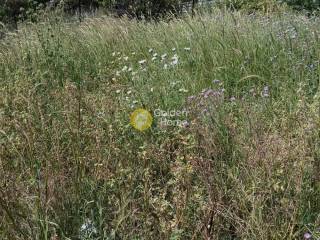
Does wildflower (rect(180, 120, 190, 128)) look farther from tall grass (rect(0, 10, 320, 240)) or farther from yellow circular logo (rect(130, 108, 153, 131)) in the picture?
yellow circular logo (rect(130, 108, 153, 131))

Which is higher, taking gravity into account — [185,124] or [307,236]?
[185,124]

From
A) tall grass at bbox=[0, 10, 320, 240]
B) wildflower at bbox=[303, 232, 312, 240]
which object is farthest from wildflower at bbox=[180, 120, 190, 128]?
wildflower at bbox=[303, 232, 312, 240]

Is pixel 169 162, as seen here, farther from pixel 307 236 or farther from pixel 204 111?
pixel 307 236

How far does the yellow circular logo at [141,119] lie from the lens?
2.65 metres

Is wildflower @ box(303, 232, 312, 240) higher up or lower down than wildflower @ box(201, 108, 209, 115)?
lower down

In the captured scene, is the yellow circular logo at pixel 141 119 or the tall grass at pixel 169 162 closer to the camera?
the tall grass at pixel 169 162

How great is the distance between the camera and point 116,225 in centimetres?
194

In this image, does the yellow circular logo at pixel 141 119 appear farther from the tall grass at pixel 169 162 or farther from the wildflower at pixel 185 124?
the wildflower at pixel 185 124

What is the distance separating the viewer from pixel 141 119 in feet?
9.02

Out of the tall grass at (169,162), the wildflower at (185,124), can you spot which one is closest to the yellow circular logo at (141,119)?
the tall grass at (169,162)

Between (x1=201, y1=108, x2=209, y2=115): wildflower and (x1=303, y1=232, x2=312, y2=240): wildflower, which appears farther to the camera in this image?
(x1=201, y1=108, x2=209, y2=115): wildflower

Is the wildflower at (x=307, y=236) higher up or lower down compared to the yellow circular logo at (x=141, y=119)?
lower down

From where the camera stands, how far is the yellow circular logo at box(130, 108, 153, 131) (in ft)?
8.69

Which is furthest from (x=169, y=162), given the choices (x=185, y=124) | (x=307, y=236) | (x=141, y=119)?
(x=307, y=236)
